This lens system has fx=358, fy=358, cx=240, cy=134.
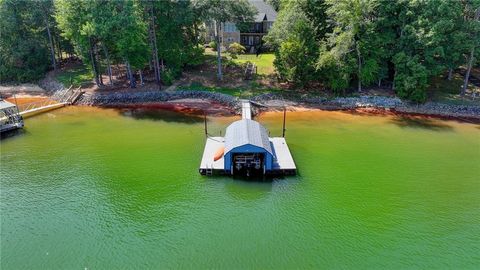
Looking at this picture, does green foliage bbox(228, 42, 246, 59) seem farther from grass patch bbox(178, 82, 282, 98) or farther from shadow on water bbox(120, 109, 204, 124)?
shadow on water bbox(120, 109, 204, 124)

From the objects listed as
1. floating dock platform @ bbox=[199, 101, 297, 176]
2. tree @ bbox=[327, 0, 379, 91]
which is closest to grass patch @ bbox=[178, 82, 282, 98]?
tree @ bbox=[327, 0, 379, 91]

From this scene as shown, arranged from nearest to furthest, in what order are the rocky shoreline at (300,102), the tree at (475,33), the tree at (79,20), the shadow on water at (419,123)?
the shadow on water at (419,123) < the tree at (475,33) < the tree at (79,20) < the rocky shoreline at (300,102)

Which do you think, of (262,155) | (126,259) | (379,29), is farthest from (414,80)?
(126,259)

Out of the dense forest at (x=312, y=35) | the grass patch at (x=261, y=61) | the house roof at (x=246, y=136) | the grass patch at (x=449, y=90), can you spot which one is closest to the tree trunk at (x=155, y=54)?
the dense forest at (x=312, y=35)

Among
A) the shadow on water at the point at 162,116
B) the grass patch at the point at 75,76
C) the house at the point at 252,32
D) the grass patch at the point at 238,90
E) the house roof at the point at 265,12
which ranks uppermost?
the house roof at the point at 265,12

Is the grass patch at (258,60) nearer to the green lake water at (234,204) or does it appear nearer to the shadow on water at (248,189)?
the green lake water at (234,204)
